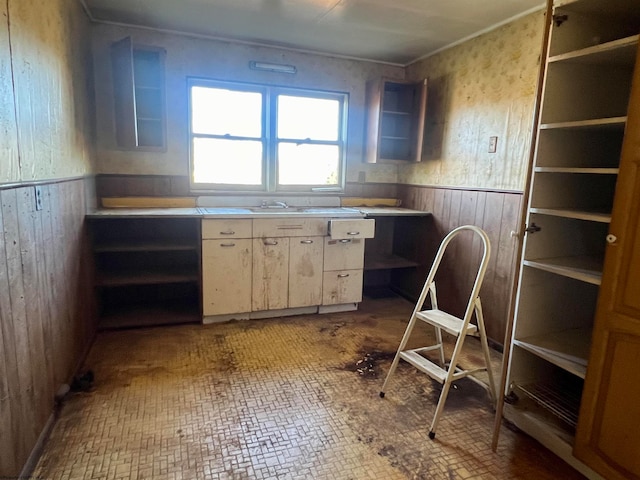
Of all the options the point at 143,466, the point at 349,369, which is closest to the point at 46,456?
the point at 143,466

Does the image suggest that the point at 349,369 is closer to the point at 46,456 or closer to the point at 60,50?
the point at 46,456

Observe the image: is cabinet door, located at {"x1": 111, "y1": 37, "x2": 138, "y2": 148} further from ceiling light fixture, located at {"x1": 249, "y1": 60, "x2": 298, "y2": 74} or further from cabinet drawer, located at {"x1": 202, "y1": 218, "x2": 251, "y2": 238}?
ceiling light fixture, located at {"x1": 249, "y1": 60, "x2": 298, "y2": 74}

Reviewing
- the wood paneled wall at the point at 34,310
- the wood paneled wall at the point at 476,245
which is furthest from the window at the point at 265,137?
the wood paneled wall at the point at 34,310

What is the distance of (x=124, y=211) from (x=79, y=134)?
628 mm

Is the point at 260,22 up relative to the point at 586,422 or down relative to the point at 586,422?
up

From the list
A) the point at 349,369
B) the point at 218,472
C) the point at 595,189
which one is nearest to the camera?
the point at 218,472

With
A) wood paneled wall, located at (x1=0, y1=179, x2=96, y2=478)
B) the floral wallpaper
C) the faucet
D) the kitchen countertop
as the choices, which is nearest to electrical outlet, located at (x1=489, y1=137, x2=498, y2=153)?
the floral wallpaper

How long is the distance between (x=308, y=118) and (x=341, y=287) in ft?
5.58

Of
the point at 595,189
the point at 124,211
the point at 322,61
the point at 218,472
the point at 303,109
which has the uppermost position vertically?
the point at 322,61

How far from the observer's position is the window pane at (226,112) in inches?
141

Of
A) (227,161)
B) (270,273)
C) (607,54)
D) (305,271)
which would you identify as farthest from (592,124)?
(227,161)

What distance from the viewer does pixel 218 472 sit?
1668mm

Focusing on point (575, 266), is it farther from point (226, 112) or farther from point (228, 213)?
point (226, 112)

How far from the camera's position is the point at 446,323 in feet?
6.81
